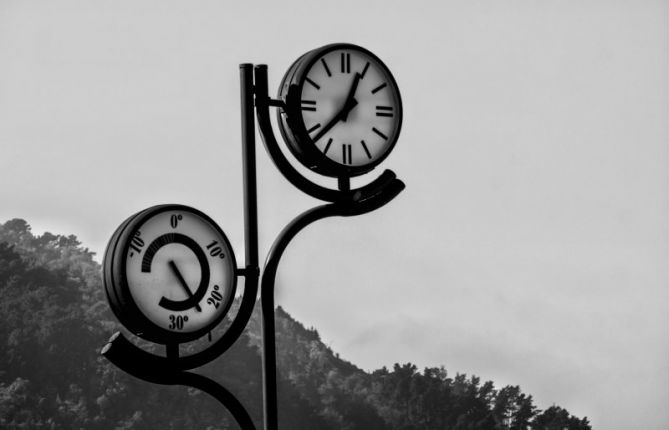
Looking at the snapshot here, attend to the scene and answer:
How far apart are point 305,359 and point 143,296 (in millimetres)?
55121

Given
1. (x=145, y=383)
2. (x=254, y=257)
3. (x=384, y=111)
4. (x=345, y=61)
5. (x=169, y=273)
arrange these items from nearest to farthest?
1. (x=169, y=273)
2. (x=254, y=257)
3. (x=345, y=61)
4. (x=384, y=111)
5. (x=145, y=383)

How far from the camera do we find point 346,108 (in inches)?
264

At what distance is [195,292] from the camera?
602 cm

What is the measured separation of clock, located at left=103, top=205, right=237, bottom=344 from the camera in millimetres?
5828

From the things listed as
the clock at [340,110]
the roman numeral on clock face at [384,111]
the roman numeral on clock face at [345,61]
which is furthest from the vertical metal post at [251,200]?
the roman numeral on clock face at [384,111]

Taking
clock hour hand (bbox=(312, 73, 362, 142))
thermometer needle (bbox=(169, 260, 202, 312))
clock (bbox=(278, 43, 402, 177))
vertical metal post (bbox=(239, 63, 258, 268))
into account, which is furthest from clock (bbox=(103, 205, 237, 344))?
clock hour hand (bbox=(312, 73, 362, 142))

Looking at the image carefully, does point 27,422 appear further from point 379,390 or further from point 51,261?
point 379,390

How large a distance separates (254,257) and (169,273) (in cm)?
59

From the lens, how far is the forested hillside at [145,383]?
51438mm

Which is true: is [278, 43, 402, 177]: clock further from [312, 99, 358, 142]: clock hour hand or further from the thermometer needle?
the thermometer needle

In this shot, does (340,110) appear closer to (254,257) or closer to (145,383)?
(254,257)

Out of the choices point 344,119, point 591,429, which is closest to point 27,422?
point 591,429

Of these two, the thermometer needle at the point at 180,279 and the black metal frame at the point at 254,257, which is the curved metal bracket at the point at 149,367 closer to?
the black metal frame at the point at 254,257

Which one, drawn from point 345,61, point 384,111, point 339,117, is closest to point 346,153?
point 339,117
